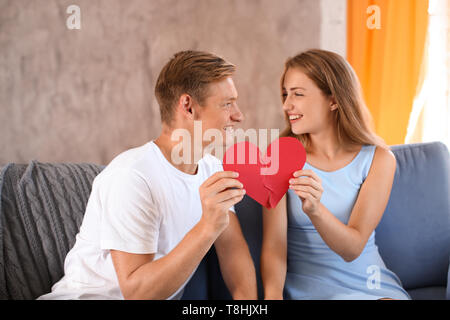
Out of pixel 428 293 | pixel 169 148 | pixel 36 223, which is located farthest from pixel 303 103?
pixel 36 223

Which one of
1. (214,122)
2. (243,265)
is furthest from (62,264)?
(214,122)

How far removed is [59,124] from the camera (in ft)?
5.52

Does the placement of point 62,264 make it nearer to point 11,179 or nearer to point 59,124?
point 11,179

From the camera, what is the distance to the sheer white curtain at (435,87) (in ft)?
5.88

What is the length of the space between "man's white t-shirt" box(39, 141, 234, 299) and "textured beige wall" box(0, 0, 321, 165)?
74 cm

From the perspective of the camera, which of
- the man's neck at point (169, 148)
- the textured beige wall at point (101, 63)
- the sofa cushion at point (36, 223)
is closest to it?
the man's neck at point (169, 148)

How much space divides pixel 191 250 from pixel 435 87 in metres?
1.60

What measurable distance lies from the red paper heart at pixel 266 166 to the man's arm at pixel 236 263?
7.4 inches

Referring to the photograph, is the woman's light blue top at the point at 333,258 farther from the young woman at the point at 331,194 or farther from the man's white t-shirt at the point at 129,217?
the man's white t-shirt at the point at 129,217

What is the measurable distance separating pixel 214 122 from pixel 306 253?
22.6 inches

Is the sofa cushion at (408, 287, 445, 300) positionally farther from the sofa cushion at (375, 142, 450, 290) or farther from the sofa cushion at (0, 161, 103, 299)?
the sofa cushion at (0, 161, 103, 299)

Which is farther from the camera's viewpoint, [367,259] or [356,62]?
[356,62]

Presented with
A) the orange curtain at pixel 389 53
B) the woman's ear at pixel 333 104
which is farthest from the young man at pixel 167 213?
the orange curtain at pixel 389 53

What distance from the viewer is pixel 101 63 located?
170 centimetres
